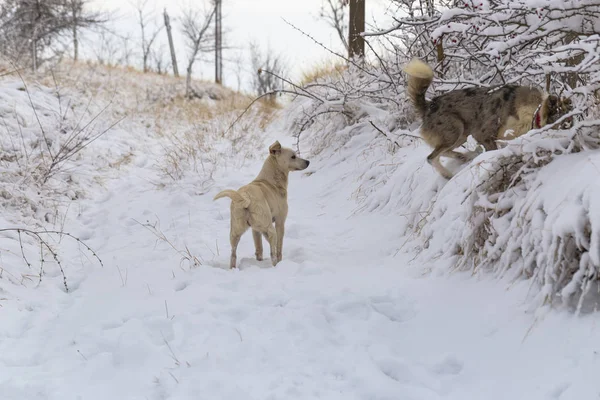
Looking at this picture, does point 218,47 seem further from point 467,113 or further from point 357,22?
point 467,113

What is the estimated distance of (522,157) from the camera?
10.7 feet

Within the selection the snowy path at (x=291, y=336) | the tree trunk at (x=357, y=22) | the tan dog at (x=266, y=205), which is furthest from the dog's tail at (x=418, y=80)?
the tree trunk at (x=357, y=22)

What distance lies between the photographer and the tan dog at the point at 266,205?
430 cm

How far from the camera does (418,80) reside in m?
4.56

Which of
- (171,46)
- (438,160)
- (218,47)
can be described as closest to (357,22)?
(438,160)

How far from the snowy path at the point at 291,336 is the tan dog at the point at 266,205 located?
9.8 inches

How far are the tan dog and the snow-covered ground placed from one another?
24 centimetres

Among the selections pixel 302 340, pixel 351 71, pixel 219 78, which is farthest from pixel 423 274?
pixel 219 78

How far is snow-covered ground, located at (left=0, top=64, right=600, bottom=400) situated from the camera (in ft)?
7.88

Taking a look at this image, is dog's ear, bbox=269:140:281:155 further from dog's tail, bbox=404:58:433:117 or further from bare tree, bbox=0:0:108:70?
bare tree, bbox=0:0:108:70

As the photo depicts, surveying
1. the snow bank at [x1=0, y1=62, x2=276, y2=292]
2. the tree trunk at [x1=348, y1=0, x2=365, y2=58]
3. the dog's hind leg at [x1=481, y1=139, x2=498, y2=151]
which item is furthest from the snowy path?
the tree trunk at [x1=348, y1=0, x2=365, y2=58]

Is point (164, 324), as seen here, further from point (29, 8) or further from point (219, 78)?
point (219, 78)

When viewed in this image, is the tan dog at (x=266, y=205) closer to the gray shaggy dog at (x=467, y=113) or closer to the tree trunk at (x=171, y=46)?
the gray shaggy dog at (x=467, y=113)

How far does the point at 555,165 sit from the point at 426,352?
1414mm
